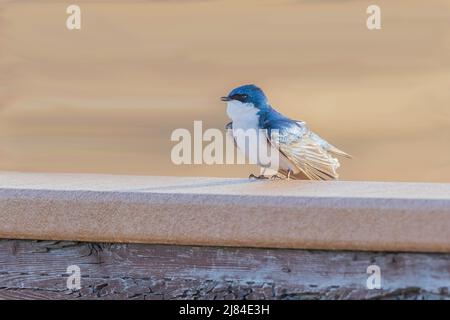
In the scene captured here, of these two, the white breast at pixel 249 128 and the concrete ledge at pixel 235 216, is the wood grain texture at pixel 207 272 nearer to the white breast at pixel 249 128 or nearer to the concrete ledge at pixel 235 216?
the concrete ledge at pixel 235 216

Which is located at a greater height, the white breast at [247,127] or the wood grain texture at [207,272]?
the white breast at [247,127]

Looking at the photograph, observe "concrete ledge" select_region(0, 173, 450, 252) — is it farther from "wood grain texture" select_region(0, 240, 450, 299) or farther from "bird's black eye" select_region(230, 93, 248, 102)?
"bird's black eye" select_region(230, 93, 248, 102)

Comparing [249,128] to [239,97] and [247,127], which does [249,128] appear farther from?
[239,97]

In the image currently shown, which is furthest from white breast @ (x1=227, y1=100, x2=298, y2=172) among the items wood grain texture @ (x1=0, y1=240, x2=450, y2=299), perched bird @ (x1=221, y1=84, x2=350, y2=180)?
wood grain texture @ (x1=0, y1=240, x2=450, y2=299)

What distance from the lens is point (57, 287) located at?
1.62m

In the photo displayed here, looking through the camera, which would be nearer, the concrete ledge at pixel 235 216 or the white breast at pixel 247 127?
the concrete ledge at pixel 235 216

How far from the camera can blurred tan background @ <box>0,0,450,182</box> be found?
2.79 meters

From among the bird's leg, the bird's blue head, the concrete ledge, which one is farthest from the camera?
the bird's blue head

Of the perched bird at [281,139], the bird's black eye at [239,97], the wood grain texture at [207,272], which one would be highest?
the bird's black eye at [239,97]

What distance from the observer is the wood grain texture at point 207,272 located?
4.89 ft

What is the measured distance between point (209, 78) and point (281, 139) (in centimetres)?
Result: 68

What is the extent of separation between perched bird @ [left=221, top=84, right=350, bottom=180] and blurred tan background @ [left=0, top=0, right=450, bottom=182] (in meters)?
0.39

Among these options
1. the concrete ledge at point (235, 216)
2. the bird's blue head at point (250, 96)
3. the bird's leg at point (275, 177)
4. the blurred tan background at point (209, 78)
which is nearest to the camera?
the concrete ledge at point (235, 216)

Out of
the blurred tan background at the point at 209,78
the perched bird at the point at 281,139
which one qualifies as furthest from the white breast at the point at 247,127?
the blurred tan background at the point at 209,78
